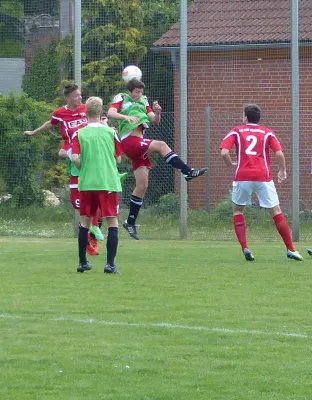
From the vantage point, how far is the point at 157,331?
24.9 feet

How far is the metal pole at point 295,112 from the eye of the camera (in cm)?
1739

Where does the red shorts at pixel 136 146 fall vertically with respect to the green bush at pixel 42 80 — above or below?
below

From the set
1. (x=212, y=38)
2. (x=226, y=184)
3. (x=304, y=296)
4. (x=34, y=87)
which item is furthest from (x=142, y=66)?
(x=304, y=296)

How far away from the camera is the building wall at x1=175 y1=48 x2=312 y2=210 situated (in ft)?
61.7

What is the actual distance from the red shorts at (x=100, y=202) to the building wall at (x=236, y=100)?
7262 millimetres

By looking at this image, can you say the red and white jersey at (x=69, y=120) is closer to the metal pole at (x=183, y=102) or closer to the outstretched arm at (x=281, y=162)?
the outstretched arm at (x=281, y=162)

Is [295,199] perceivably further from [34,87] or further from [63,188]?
[34,87]

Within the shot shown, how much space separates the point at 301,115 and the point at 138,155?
549 centimetres

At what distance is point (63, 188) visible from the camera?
20.3 metres

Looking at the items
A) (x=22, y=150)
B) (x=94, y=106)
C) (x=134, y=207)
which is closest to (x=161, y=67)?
(x=22, y=150)

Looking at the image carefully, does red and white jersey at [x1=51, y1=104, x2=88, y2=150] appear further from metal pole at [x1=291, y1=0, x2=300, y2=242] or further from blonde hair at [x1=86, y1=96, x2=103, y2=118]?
metal pole at [x1=291, y1=0, x2=300, y2=242]

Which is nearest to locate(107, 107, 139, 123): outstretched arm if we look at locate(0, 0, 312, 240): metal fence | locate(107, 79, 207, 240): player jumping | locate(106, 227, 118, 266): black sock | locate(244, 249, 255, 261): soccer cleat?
locate(107, 79, 207, 240): player jumping

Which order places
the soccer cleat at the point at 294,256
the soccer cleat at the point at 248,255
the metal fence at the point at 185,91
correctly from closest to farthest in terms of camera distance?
the soccer cleat at the point at 294,256, the soccer cleat at the point at 248,255, the metal fence at the point at 185,91

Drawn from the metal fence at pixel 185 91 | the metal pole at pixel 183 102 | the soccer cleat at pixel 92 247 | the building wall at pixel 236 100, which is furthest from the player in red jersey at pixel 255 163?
the building wall at pixel 236 100
